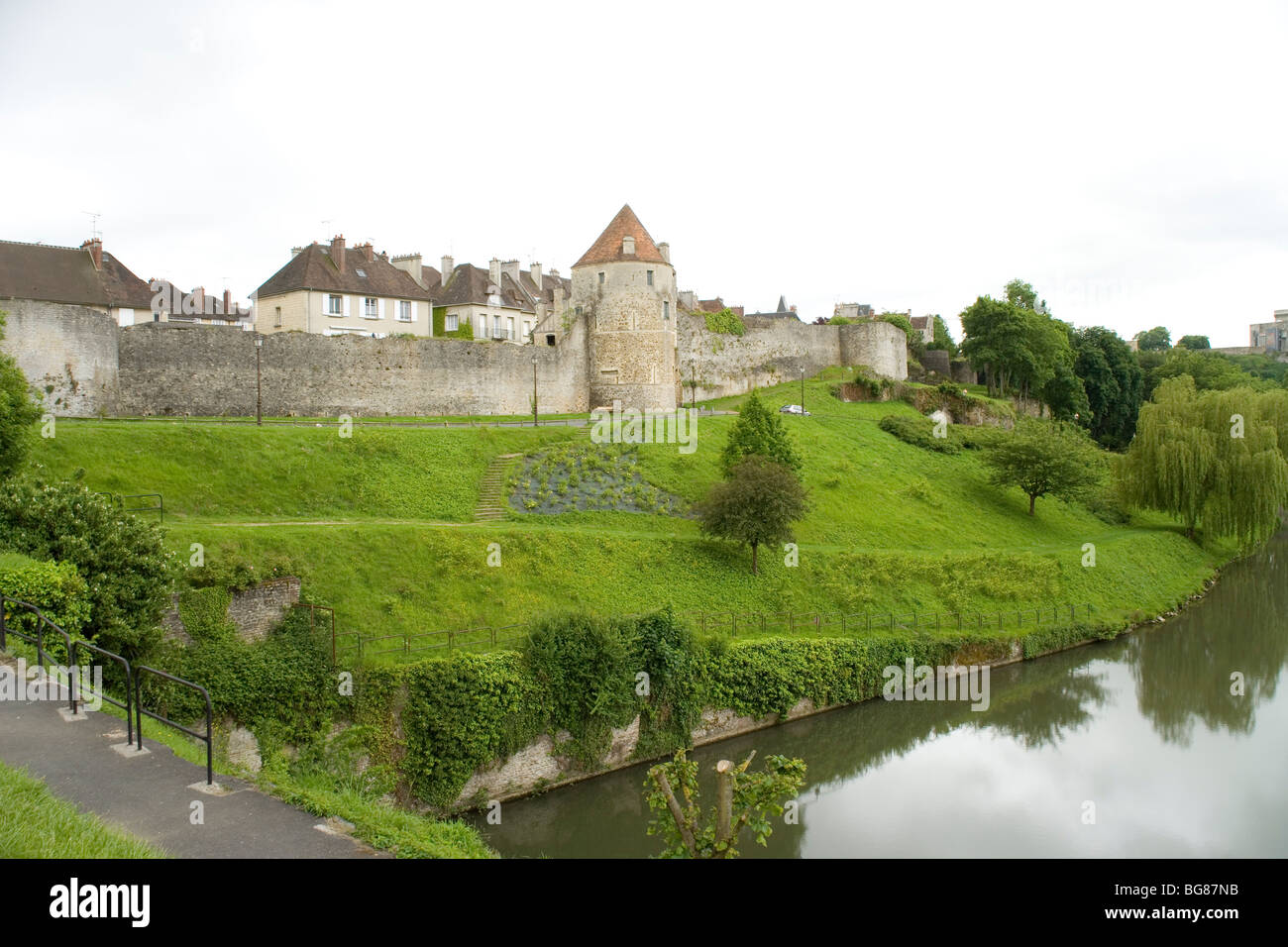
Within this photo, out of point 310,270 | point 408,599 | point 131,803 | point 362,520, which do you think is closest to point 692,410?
Answer: point 310,270

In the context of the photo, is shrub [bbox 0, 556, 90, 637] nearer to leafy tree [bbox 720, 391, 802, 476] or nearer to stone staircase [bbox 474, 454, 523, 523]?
stone staircase [bbox 474, 454, 523, 523]

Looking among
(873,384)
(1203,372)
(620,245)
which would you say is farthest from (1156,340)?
(620,245)

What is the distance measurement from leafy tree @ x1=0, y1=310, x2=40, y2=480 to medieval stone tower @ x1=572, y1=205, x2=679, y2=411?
84.0 feet

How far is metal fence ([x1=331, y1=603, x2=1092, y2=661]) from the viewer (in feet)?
62.3

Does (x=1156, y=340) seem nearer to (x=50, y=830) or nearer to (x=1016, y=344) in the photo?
(x=1016, y=344)

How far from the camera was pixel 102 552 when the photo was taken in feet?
49.2

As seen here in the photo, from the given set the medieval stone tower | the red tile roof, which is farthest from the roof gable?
the medieval stone tower

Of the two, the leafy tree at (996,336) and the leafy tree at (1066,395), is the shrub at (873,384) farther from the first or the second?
the leafy tree at (1066,395)

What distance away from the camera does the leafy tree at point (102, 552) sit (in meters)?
14.5

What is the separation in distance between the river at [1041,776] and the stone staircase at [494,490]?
10924 millimetres

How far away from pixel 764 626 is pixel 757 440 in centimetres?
860

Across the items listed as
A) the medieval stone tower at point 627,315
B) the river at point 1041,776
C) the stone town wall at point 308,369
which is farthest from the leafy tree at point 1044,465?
the stone town wall at point 308,369

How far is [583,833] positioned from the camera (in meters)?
17.3
